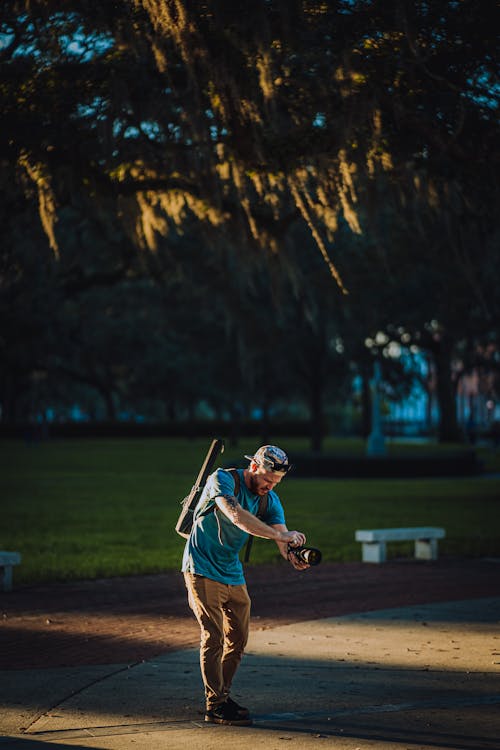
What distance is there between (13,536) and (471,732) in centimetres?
1275

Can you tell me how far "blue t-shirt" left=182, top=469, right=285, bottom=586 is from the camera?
6527 millimetres

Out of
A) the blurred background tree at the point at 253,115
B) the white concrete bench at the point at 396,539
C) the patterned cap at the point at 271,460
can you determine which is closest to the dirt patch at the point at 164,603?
the white concrete bench at the point at 396,539

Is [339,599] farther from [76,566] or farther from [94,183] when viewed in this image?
[94,183]

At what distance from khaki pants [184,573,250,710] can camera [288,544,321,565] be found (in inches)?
17.6

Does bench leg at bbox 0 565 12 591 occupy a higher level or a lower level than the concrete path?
higher

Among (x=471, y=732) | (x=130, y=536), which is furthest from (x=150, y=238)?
(x=471, y=732)

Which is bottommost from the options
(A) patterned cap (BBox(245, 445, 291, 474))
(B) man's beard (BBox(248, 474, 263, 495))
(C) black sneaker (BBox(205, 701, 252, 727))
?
(C) black sneaker (BBox(205, 701, 252, 727))

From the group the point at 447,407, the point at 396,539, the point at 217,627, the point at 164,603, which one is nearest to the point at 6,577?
the point at 164,603

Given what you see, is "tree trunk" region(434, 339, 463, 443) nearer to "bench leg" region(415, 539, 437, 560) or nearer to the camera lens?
"bench leg" region(415, 539, 437, 560)

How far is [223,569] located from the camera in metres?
6.57

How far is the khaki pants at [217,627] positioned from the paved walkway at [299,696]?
254 mm

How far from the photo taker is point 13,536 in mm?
17906

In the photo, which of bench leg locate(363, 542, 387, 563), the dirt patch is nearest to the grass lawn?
bench leg locate(363, 542, 387, 563)

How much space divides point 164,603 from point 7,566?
2.01 m
